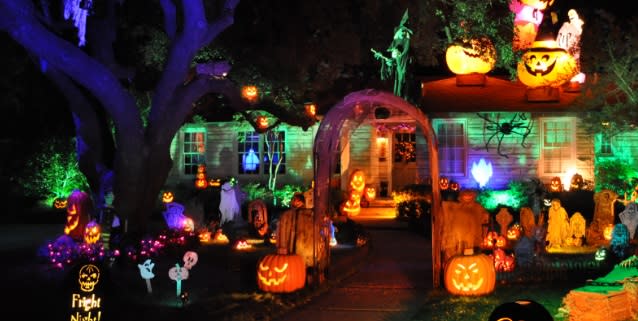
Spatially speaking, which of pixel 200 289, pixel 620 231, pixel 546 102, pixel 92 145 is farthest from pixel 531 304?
pixel 546 102

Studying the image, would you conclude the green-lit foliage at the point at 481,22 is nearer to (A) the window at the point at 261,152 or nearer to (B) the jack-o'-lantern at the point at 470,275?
(A) the window at the point at 261,152

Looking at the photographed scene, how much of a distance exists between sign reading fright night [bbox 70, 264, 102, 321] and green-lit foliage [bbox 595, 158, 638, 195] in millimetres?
18674

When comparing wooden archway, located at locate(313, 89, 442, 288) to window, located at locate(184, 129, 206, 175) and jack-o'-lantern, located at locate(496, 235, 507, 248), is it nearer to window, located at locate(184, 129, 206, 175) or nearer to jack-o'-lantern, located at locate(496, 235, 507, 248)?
jack-o'-lantern, located at locate(496, 235, 507, 248)

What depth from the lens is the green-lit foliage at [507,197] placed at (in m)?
22.9

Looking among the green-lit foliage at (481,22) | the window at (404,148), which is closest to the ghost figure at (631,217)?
the green-lit foliage at (481,22)

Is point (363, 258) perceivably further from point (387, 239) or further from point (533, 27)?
point (533, 27)

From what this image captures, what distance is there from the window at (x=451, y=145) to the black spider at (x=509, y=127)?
86 centimetres

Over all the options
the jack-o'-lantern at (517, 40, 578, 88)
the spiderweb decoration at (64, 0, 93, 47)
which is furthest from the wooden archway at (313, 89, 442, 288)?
the jack-o'-lantern at (517, 40, 578, 88)

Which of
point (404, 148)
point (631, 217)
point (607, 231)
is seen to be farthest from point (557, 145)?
point (631, 217)

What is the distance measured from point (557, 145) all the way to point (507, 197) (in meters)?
2.92

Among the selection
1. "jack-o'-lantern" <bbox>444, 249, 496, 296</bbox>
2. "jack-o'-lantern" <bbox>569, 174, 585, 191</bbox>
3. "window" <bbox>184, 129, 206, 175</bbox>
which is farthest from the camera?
"window" <bbox>184, 129, 206, 175</bbox>

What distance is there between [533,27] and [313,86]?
7698 mm

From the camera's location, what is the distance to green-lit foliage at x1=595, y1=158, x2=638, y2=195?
23.1m

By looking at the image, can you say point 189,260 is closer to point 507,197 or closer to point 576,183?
point 507,197
